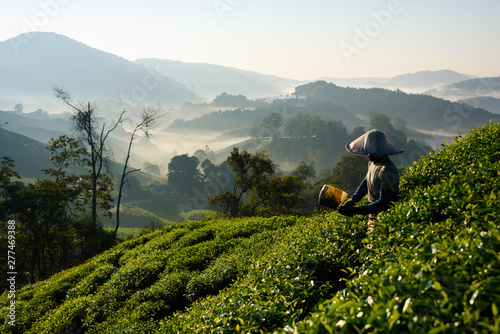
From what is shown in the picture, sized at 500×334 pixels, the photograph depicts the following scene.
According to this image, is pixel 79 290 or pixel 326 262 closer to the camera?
pixel 326 262

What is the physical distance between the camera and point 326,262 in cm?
564

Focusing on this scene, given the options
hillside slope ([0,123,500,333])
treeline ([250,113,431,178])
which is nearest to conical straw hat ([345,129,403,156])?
hillside slope ([0,123,500,333])

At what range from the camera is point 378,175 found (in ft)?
19.2

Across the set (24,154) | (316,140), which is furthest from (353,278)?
(24,154)

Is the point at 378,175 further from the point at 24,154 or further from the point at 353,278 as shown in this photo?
the point at 24,154

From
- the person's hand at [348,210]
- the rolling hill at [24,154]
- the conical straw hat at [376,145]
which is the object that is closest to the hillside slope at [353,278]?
the person's hand at [348,210]

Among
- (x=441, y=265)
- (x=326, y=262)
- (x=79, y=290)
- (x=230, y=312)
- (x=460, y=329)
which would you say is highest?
(x=441, y=265)

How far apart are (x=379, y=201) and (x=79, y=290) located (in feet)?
42.4

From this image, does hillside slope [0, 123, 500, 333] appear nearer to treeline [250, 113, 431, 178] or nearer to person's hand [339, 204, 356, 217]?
person's hand [339, 204, 356, 217]

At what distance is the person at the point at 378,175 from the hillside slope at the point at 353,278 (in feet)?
1.15

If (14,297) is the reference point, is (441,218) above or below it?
above

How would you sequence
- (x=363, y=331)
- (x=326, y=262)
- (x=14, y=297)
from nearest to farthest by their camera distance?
(x=363, y=331) → (x=326, y=262) → (x=14, y=297)

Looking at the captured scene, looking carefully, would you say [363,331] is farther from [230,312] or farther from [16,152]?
[16,152]

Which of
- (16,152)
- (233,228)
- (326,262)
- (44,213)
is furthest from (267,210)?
(16,152)
